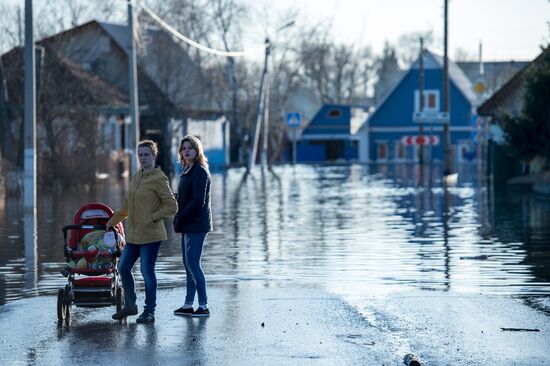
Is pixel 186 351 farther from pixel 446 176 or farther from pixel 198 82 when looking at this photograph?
pixel 198 82

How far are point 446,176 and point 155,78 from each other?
14.6 metres

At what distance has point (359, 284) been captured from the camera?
15.2 meters

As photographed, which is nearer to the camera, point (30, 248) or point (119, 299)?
point (119, 299)

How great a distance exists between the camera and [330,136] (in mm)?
116125

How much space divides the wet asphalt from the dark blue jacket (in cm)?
80

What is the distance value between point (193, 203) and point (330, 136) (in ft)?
341

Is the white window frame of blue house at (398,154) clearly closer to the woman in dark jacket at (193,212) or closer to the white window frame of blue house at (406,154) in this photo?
the white window frame of blue house at (406,154)

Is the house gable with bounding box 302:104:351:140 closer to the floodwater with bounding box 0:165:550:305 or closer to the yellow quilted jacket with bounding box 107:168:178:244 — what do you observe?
the floodwater with bounding box 0:165:550:305

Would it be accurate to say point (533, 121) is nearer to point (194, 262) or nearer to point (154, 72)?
point (194, 262)

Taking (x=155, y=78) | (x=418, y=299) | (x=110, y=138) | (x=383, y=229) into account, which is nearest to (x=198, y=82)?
(x=155, y=78)

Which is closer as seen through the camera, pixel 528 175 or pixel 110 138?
pixel 528 175

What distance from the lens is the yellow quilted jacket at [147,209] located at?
40.2 feet

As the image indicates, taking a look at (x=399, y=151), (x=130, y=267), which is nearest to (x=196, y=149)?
(x=130, y=267)

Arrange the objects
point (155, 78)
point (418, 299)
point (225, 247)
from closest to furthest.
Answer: point (418, 299) < point (225, 247) < point (155, 78)
